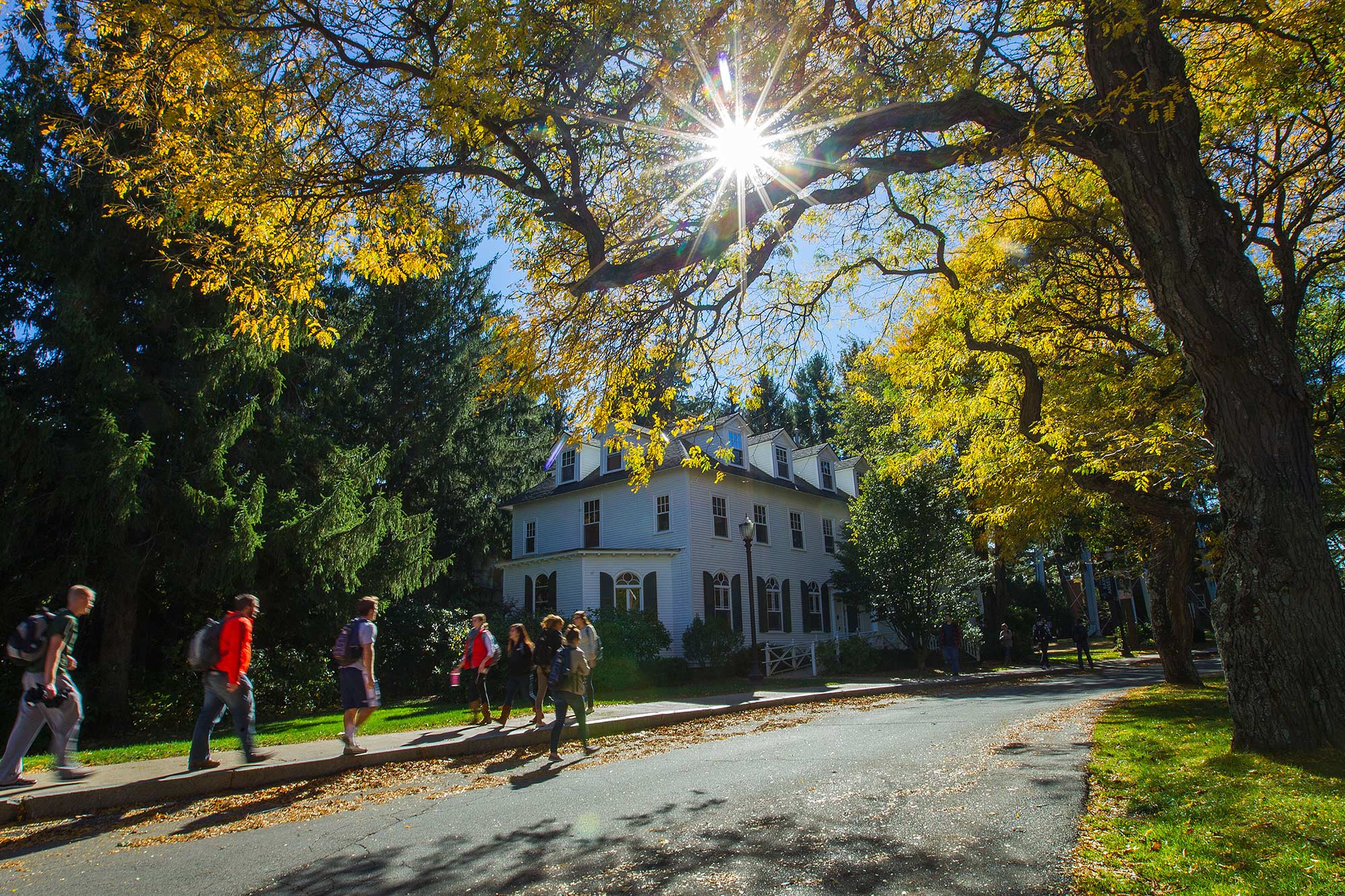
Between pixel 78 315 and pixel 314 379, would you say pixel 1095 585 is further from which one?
pixel 78 315

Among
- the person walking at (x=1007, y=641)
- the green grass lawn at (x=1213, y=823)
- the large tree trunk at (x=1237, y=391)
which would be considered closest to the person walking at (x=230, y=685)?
the green grass lawn at (x=1213, y=823)

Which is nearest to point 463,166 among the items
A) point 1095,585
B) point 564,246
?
point 564,246

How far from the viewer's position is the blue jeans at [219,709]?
7844 mm

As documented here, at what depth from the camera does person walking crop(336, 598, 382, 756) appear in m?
8.77

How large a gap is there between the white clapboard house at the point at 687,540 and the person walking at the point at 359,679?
14.9m

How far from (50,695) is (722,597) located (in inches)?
875

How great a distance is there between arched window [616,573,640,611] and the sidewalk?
10.8 metres

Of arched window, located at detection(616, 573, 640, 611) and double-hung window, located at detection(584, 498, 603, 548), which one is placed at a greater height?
double-hung window, located at detection(584, 498, 603, 548)

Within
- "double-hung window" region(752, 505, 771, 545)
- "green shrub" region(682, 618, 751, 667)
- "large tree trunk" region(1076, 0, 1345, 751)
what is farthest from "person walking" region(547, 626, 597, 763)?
"double-hung window" region(752, 505, 771, 545)

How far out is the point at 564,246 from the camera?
1003 centimetres

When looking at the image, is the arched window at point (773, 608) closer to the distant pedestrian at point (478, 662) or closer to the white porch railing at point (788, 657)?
the white porch railing at point (788, 657)

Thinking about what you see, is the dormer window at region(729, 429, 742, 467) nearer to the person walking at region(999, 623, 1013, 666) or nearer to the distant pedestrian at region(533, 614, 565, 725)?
the person walking at region(999, 623, 1013, 666)

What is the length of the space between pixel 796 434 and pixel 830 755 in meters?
45.7

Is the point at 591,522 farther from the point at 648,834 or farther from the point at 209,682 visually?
the point at 648,834
